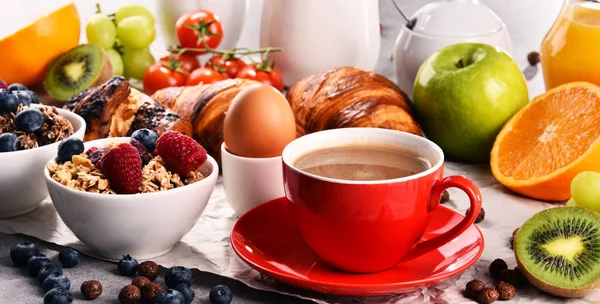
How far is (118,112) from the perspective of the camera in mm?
1630

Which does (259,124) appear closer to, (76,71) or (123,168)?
(123,168)

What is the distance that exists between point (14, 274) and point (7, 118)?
309mm

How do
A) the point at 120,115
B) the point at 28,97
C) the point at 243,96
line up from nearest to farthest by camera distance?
1. the point at 243,96
2. the point at 28,97
3. the point at 120,115

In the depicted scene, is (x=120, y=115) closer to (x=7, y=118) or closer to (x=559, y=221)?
(x=7, y=118)

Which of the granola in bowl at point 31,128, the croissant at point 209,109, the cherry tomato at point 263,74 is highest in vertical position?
the granola in bowl at point 31,128

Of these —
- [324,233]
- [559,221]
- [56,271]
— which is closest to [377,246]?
[324,233]

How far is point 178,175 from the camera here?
1.26 metres

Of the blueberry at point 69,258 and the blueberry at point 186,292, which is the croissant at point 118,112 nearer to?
the blueberry at point 69,258

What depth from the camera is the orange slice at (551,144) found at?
149 centimetres

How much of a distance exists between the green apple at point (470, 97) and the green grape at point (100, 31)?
895 millimetres

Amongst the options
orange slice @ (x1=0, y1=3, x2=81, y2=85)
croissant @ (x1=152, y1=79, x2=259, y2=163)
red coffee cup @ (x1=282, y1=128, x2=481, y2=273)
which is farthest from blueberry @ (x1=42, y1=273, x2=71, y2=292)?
orange slice @ (x1=0, y1=3, x2=81, y2=85)

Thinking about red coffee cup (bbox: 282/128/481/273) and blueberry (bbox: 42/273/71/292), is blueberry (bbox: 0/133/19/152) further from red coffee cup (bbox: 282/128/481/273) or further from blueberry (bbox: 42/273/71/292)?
red coffee cup (bbox: 282/128/481/273)

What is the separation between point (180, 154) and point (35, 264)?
276 mm

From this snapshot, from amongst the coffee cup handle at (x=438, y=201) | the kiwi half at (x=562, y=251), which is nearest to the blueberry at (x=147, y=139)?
the coffee cup handle at (x=438, y=201)
